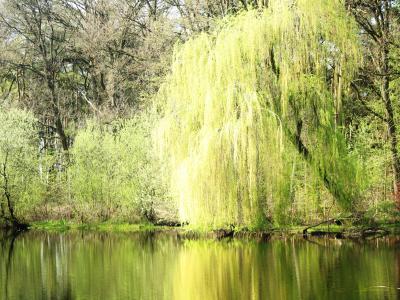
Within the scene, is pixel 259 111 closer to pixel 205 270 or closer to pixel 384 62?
pixel 205 270

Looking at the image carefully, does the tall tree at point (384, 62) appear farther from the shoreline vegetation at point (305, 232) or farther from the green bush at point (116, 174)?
the green bush at point (116, 174)


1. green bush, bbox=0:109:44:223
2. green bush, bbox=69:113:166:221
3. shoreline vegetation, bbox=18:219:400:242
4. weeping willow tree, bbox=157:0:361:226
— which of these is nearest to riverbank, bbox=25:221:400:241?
shoreline vegetation, bbox=18:219:400:242

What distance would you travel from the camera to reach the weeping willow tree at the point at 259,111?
1681 centimetres

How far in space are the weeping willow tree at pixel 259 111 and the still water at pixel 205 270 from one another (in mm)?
1448

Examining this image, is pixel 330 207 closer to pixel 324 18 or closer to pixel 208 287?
pixel 324 18

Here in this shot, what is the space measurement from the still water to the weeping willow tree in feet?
4.75

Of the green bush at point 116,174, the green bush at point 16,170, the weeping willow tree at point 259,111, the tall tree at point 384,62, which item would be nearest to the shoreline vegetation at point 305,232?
the weeping willow tree at point 259,111

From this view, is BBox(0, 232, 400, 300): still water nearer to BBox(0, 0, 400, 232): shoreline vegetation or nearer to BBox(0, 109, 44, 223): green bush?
BBox(0, 0, 400, 232): shoreline vegetation

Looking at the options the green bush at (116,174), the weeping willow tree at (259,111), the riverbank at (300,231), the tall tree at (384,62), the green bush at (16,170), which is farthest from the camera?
the green bush at (16,170)

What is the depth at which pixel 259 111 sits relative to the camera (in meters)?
16.9

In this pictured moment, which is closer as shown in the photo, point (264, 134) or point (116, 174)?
point (264, 134)

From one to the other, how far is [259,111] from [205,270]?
447cm

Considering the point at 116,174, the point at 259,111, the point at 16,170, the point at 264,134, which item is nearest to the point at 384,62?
the point at 259,111

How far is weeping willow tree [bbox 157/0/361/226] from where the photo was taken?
16.8 metres
